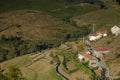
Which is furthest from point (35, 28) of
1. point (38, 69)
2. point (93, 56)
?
point (93, 56)

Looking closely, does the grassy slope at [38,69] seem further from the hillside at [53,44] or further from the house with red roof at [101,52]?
the house with red roof at [101,52]

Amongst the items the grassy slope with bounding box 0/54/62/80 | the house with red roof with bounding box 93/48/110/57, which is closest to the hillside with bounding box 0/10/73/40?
the grassy slope with bounding box 0/54/62/80

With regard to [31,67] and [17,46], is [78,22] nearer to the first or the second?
[17,46]

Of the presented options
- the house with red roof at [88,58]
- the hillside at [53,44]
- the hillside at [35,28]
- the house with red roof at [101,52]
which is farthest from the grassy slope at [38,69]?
the hillside at [35,28]

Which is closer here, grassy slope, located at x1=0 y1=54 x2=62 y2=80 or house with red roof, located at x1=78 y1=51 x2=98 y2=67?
house with red roof, located at x1=78 y1=51 x2=98 y2=67

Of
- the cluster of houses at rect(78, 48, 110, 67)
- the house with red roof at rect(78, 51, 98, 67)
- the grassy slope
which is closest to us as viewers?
the house with red roof at rect(78, 51, 98, 67)

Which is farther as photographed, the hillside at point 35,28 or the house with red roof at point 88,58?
the hillside at point 35,28

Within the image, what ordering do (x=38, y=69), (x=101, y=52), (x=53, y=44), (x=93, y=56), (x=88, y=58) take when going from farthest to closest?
1. (x=53, y=44)
2. (x=38, y=69)
3. (x=101, y=52)
4. (x=93, y=56)
5. (x=88, y=58)

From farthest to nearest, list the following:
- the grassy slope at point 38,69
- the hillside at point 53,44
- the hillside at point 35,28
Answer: the hillside at point 35,28 < the grassy slope at point 38,69 < the hillside at point 53,44

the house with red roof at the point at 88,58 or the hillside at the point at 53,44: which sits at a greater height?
the house with red roof at the point at 88,58

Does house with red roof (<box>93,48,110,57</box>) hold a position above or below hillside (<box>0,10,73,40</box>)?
above

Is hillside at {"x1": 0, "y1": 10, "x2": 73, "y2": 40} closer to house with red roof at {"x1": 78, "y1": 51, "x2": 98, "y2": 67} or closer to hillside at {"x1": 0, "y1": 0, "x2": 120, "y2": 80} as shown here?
hillside at {"x1": 0, "y1": 0, "x2": 120, "y2": 80}

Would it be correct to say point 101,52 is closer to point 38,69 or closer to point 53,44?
point 38,69
